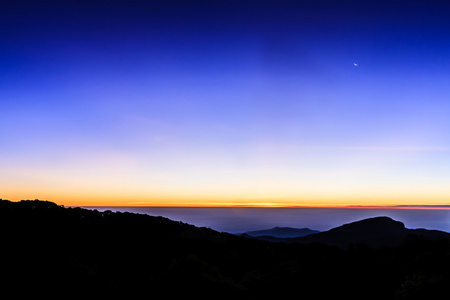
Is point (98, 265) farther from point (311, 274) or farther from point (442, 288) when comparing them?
point (442, 288)

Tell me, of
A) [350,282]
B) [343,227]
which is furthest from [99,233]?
[343,227]

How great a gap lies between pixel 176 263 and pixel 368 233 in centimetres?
3825

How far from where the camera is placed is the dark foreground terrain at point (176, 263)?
15.8 metres

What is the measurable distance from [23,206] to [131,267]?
11801mm

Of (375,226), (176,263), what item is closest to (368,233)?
(375,226)

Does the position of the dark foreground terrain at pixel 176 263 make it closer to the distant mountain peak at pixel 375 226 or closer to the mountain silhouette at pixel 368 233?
the mountain silhouette at pixel 368 233

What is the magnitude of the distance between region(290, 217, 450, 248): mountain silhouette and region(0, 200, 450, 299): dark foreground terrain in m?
A: 19.8

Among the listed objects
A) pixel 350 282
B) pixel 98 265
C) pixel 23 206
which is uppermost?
pixel 23 206

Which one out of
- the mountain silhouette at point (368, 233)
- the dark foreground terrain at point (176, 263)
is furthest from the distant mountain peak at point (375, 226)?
the dark foreground terrain at point (176, 263)

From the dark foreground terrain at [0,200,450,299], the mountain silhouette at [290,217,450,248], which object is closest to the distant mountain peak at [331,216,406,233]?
the mountain silhouette at [290,217,450,248]

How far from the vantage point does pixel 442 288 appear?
15.2 metres

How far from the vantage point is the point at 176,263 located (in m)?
18.6

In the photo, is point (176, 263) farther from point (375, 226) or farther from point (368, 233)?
point (375, 226)

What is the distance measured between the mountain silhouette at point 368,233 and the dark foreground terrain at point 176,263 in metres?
19.8
